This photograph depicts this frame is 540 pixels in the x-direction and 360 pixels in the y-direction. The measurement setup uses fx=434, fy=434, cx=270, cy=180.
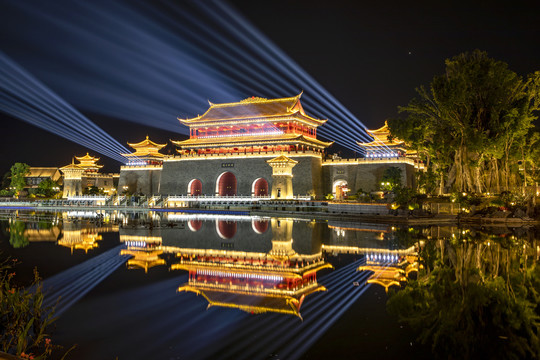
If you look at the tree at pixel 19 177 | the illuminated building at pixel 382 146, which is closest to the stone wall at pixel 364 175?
the illuminated building at pixel 382 146

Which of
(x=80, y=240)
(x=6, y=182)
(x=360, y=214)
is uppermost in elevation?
(x=6, y=182)

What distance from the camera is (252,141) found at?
42062 millimetres

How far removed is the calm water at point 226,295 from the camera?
4547 mm

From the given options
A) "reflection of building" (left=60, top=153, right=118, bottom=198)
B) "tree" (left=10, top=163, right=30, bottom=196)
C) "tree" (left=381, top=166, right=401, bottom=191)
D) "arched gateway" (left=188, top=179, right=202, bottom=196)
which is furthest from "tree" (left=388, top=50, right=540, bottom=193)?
"tree" (left=10, top=163, right=30, bottom=196)

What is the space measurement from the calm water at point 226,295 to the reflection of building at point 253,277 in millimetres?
19

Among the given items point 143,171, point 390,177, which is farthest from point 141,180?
point 390,177

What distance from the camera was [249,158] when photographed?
135 feet

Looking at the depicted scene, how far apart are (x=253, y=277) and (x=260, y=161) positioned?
33.0m

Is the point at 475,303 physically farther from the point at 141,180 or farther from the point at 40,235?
the point at 141,180

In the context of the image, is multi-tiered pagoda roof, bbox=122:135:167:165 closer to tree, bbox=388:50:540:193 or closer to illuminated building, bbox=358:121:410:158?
illuminated building, bbox=358:121:410:158

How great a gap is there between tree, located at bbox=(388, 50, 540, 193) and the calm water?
32.0 ft

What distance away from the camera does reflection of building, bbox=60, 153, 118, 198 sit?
175 feet

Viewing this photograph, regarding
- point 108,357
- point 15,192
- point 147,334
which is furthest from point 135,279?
point 15,192

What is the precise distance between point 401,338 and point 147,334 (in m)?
2.83
